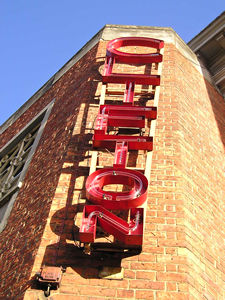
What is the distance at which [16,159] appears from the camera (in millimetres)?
9844

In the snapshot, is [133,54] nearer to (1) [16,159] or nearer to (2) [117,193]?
(1) [16,159]

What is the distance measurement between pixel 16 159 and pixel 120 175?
4954 mm

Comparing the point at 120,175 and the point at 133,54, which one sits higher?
the point at 133,54

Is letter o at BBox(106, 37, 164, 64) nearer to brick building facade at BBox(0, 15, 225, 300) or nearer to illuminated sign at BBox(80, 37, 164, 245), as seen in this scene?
illuminated sign at BBox(80, 37, 164, 245)

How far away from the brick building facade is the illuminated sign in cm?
31

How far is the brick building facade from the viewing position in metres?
4.77

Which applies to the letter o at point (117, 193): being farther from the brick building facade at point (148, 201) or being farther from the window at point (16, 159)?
the window at point (16, 159)

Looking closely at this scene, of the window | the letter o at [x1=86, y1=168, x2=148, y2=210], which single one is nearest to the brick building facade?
the window

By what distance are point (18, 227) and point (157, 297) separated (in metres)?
2.72

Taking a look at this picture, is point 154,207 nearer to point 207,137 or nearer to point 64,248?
point 64,248

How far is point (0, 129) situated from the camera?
1332cm

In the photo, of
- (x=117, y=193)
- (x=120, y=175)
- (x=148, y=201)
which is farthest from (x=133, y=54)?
(x=117, y=193)

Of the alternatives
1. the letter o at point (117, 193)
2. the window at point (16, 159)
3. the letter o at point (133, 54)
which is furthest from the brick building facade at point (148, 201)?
the letter o at point (117, 193)

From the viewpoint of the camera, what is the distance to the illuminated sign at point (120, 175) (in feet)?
16.1
